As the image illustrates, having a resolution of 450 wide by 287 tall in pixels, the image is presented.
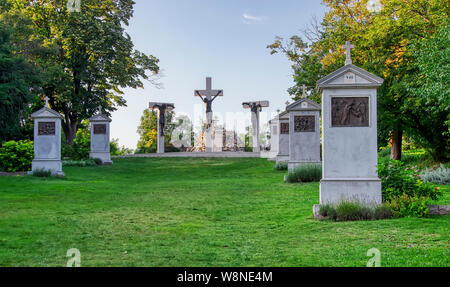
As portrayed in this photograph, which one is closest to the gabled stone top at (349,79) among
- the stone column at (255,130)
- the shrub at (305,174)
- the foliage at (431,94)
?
the foliage at (431,94)

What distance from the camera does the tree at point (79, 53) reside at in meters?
30.6

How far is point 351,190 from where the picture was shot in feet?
30.8

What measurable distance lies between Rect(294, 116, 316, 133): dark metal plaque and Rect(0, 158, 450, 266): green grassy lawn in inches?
203

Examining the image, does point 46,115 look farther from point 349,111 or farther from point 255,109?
point 255,109

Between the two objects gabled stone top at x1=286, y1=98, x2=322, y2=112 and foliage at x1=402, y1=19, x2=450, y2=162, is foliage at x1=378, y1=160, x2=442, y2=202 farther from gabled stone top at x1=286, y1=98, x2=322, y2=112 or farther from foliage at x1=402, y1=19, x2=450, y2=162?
gabled stone top at x1=286, y1=98, x2=322, y2=112

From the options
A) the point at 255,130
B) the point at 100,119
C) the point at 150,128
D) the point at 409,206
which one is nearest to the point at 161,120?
the point at 255,130

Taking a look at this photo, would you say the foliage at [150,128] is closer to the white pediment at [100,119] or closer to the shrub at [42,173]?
the white pediment at [100,119]

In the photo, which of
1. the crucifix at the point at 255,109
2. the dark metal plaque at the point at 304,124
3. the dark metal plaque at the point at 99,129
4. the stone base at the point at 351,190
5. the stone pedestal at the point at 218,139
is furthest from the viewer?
the stone pedestal at the point at 218,139

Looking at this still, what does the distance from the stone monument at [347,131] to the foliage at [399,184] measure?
30 cm

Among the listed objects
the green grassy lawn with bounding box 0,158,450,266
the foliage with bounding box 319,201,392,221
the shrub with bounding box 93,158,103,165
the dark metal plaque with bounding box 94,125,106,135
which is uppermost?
the dark metal plaque with bounding box 94,125,106,135

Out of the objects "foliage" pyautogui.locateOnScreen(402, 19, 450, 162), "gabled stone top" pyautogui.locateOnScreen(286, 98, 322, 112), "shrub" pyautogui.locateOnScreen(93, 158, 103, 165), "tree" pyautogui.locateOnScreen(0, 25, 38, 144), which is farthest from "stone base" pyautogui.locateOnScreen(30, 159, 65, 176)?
"foliage" pyautogui.locateOnScreen(402, 19, 450, 162)

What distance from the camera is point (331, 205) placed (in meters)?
9.03

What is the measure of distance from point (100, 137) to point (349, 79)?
2194 cm

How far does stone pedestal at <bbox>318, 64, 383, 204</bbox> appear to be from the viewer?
9406 millimetres
